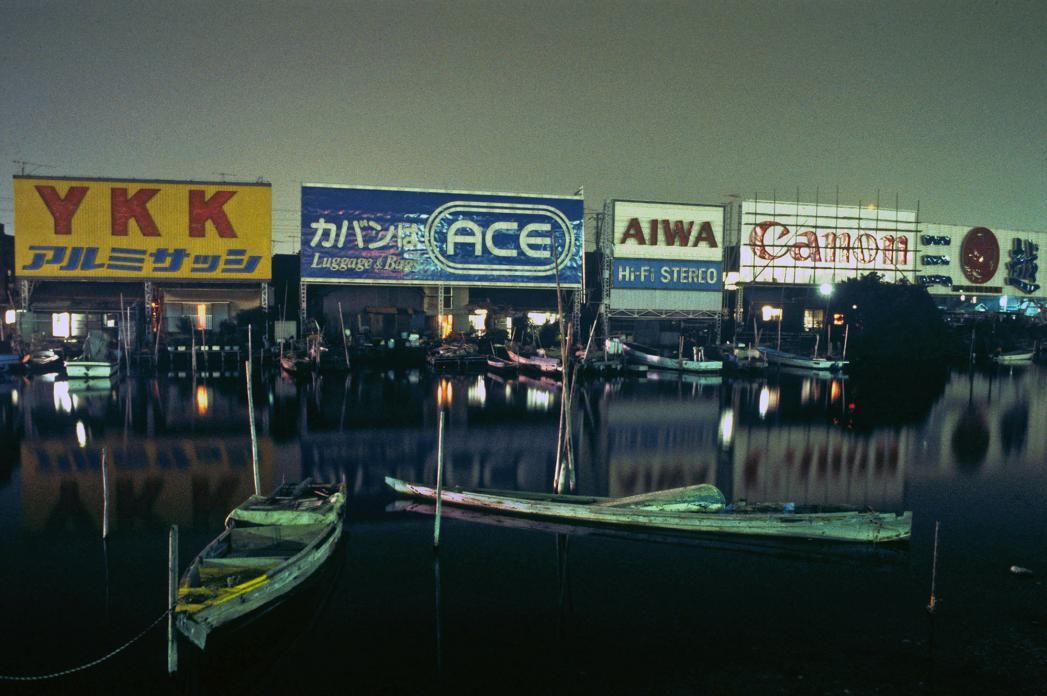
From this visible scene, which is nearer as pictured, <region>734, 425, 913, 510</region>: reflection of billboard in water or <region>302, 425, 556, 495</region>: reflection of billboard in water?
<region>734, 425, 913, 510</region>: reflection of billboard in water

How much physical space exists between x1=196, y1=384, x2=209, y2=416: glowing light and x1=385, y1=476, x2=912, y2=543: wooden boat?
19.3m

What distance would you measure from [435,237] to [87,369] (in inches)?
973

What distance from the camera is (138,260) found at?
169ft

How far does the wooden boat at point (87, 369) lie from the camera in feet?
139

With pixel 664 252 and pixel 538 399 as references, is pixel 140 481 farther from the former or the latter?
pixel 664 252

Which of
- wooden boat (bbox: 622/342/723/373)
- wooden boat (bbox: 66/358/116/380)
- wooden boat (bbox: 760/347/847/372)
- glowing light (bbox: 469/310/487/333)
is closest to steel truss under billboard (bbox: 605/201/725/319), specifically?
wooden boat (bbox: 622/342/723/373)

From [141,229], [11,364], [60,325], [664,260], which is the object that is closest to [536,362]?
[664,260]

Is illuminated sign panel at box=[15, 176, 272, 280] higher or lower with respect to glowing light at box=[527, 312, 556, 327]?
higher

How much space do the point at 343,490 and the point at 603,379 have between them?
32.1 meters

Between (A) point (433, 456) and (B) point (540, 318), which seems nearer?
(A) point (433, 456)

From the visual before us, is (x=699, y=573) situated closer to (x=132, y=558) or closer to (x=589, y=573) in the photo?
(x=589, y=573)

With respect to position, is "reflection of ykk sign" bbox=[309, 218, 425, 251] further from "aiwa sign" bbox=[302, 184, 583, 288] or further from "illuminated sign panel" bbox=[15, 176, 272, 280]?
"illuminated sign panel" bbox=[15, 176, 272, 280]

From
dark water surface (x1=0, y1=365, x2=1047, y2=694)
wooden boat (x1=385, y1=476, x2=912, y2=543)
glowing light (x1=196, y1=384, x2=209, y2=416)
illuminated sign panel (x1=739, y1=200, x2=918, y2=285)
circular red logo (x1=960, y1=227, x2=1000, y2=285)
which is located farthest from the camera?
circular red logo (x1=960, y1=227, x2=1000, y2=285)

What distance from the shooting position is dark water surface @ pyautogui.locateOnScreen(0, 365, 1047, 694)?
11.0 metres
